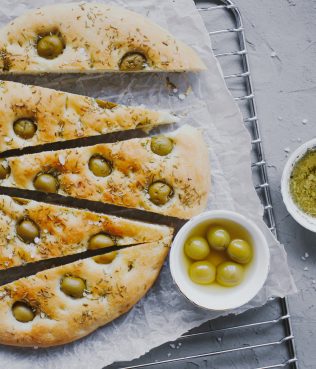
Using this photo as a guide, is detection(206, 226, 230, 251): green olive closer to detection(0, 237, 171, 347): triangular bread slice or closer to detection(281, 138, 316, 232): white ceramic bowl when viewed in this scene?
detection(0, 237, 171, 347): triangular bread slice

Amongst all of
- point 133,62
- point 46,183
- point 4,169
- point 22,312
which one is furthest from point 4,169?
point 133,62

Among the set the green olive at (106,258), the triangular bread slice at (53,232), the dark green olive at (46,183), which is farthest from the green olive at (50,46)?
the green olive at (106,258)

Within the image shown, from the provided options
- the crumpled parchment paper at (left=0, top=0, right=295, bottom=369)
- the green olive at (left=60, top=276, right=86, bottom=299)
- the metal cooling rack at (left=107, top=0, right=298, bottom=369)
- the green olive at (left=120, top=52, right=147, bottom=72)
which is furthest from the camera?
the metal cooling rack at (left=107, top=0, right=298, bottom=369)

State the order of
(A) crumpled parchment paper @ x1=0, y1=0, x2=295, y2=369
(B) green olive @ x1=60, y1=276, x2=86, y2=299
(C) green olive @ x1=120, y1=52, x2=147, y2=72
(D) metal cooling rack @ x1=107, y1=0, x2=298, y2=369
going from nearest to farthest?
1. (B) green olive @ x1=60, y1=276, x2=86, y2=299
2. (C) green olive @ x1=120, y1=52, x2=147, y2=72
3. (A) crumpled parchment paper @ x1=0, y1=0, x2=295, y2=369
4. (D) metal cooling rack @ x1=107, y1=0, x2=298, y2=369

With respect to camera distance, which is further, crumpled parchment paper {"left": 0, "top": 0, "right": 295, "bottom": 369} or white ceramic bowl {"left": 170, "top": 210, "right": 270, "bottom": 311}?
crumpled parchment paper {"left": 0, "top": 0, "right": 295, "bottom": 369}

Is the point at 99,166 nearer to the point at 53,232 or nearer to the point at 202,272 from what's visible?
the point at 53,232

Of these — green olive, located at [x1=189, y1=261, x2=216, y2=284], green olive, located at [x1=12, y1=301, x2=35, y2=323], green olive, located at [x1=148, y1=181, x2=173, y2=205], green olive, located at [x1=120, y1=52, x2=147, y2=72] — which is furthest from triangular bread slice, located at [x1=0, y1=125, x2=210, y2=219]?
green olive, located at [x1=12, y1=301, x2=35, y2=323]

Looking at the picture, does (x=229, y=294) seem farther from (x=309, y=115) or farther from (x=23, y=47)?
(x=23, y=47)

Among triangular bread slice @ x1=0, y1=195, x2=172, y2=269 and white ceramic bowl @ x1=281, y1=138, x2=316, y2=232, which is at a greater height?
white ceramic bowl @ x1=281, y1=138, x2=316, y2=232

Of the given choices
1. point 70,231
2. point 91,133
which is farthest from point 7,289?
point 91,133
